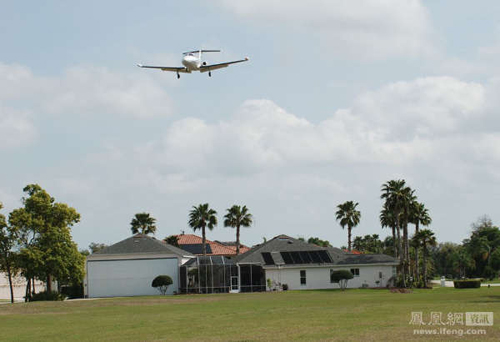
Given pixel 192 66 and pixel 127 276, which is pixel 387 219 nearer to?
pixel 127 276

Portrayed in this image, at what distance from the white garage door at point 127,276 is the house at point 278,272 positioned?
2249 mm

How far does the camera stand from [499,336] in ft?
58.2

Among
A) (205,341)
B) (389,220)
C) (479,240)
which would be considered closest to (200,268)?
(389,220)

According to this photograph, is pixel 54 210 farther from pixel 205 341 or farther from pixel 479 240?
pixel 479 240

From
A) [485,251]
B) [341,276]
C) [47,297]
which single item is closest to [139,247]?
[47,297]

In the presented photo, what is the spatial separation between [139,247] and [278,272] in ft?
51.7

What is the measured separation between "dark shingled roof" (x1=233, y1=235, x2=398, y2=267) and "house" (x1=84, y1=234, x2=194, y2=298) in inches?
295

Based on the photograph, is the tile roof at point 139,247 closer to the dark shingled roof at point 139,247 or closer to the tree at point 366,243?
the dark shingled roof at point 139,247

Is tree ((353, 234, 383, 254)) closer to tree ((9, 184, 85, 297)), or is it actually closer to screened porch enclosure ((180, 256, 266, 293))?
screened porch enclosure ((180, 256, 266, 293))

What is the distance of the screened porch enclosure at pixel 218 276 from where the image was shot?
68.2m

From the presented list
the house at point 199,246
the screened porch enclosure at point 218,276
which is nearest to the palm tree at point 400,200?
the screened porch enclosure at point 218,276

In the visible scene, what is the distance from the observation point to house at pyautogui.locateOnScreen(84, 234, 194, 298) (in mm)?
70250

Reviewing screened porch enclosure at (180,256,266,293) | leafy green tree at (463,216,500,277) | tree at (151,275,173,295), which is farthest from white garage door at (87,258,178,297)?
leafy green tree at (463,216,500,277)

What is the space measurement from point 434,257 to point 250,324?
129913 millimetres
